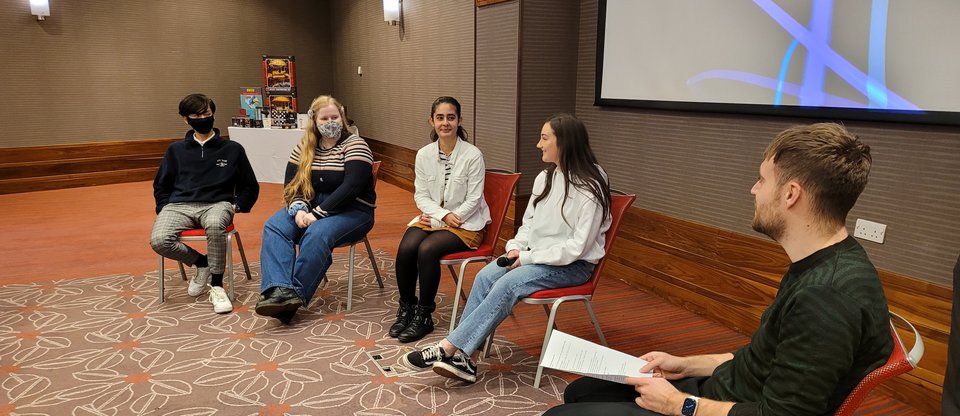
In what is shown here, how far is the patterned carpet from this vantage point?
2654 mm

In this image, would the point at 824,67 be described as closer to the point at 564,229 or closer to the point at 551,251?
the point at 564,229

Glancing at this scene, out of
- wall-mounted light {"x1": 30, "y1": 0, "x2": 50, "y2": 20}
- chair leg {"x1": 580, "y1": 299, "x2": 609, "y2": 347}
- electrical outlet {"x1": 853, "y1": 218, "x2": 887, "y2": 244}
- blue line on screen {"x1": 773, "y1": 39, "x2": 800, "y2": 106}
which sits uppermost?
wall-mounted light {"x1": 30, "y1": 0, "x2": 50, "y2": 20}

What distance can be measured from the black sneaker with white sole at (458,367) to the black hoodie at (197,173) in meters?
1.98

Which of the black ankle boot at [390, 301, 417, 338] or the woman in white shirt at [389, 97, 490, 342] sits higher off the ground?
the woman in white shirt at [389, 97, 490, 342]

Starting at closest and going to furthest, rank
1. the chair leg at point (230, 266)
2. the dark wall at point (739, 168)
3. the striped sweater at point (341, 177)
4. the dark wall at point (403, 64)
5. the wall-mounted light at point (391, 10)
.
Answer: the dark wall at point (739, 168) < the striped sweater at point (341, 177) < the chair leg at point (230, 266) < the dark wall at point (403, 64) < the wall-mounted light at point (391, 10)

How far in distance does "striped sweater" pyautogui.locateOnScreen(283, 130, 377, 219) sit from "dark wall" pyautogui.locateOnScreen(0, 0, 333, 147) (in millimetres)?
5321

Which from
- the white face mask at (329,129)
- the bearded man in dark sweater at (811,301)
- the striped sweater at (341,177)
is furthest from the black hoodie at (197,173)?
the bearded man in dark sweater at (811,301)

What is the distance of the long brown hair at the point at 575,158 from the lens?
2795 millimetres

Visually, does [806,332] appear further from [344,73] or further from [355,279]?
[344,73]

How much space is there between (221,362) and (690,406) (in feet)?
7.80

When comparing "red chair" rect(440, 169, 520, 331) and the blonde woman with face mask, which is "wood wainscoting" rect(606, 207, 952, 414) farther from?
the blonde woman with face mask

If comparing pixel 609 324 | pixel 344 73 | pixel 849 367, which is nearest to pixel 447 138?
pixel 609 324

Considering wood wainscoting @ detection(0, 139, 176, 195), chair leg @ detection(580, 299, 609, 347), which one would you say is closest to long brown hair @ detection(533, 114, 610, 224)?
chair leg @ detection(580, 299, 609, 347)

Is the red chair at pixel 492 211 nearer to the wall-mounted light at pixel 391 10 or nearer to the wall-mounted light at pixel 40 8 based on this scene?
the wall-mounted light at pixel 391 10
